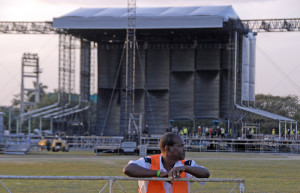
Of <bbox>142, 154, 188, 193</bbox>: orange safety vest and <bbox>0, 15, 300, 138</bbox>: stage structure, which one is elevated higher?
<bbox>0, 15, 300, 138</bbox>: stage structure

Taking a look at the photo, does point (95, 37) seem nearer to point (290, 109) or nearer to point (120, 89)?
point (120, 89)

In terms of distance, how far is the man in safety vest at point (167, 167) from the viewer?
21.1ft

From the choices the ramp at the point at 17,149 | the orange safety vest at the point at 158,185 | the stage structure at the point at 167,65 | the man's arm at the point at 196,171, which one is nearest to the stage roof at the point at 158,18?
the stage structure at the point at 167,65

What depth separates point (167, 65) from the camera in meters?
73.5

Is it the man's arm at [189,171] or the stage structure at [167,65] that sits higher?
the stage structure at [167,65]

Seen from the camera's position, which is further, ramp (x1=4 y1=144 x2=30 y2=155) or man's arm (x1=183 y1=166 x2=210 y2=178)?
ramp (x1=4 y1=144 x2=30 y2=155)

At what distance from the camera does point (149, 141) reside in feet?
191

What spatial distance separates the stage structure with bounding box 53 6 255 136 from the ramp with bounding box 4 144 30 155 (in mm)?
20410

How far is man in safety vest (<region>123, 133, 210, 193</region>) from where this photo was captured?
6434mm

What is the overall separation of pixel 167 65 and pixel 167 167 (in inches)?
2638

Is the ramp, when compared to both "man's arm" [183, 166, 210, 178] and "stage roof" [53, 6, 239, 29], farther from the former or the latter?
"man's arm" [183, 166, 210, 178]

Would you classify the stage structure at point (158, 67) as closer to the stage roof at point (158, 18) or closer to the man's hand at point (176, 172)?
the stage roof at point (158, 18)

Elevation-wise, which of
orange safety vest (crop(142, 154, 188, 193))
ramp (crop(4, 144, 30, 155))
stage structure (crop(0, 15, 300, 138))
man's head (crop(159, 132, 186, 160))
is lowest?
ramp (crop(4, 144, 30, 155))

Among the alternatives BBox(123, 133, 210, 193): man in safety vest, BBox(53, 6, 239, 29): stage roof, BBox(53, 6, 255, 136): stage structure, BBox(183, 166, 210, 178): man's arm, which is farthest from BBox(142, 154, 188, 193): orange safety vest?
BBox(53, 6, 255, 136): stage structure
